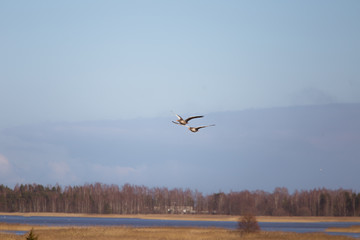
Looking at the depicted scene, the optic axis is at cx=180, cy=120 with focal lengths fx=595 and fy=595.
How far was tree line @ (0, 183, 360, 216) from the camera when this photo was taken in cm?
13150

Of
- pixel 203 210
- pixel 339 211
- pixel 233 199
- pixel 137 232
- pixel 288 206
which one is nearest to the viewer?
pixel 137 232

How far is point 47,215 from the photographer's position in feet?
457

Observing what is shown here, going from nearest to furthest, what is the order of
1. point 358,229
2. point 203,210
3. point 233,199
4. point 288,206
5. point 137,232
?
point 137,232 < point 358,229 < point 288,206 < point 233,199 < point 203,210

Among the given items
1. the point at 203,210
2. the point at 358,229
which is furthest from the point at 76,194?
the point at 358,229

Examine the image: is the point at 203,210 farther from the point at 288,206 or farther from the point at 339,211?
the point at 339,211

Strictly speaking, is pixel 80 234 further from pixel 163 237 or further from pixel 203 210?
pixel 203 210

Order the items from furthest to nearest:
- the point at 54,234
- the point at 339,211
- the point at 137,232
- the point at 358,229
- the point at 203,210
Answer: the point at 203,210
the point at 339,211
the point at 358,229
the point at 137,232
the point at 54,234

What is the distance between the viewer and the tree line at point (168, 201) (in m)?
132

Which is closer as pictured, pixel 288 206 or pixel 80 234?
pixel 80 234

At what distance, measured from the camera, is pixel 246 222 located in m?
50.5

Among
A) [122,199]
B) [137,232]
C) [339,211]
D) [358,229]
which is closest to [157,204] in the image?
[122,199]

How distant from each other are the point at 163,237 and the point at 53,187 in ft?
403

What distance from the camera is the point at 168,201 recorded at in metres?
163

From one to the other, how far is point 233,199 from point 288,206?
15487 millimetres
